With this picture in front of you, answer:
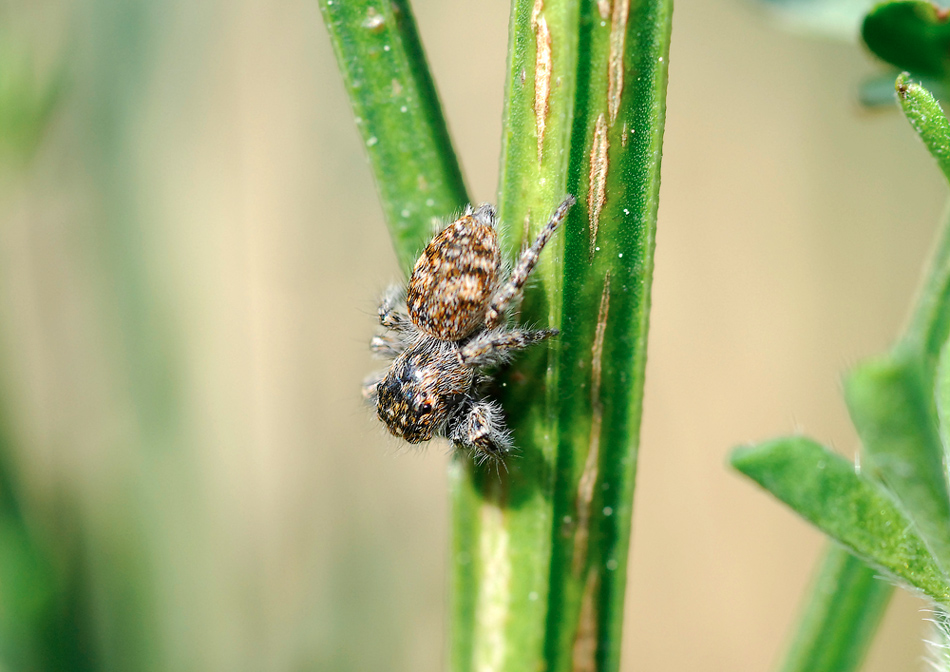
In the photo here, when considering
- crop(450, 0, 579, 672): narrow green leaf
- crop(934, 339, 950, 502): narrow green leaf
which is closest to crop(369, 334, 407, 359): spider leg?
crop(450, 0, 579, 672): narrow green leaf

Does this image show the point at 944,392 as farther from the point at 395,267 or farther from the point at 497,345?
the point at 395,267

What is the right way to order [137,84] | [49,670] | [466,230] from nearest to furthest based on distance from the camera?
[466,230]
[49,670]
[137,84]

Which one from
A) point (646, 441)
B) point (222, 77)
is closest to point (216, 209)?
point (222, 77)

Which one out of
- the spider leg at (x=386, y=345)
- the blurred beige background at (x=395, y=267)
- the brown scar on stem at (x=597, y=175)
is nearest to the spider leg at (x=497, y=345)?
the brown scar on stem at (x=597, y=175)

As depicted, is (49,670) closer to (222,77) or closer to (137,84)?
(137,84)

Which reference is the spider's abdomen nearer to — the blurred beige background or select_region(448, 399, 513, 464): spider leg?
select_region(448, 399, 513, 464): spider leg

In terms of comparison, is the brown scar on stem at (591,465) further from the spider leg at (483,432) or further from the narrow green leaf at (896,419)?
the narrow green leaf at (896,419)

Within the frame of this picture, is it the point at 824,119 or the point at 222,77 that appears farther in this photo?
the point at 824,119
